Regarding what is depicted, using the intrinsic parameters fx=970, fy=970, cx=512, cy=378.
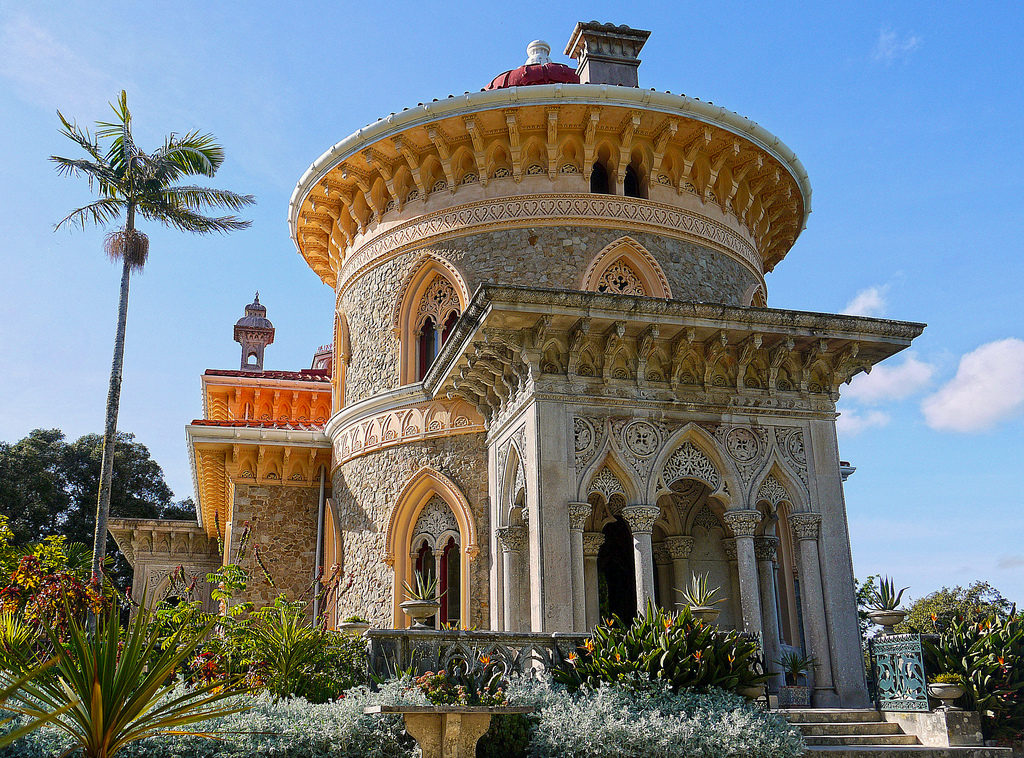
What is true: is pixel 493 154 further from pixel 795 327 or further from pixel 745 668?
pixel 745 668

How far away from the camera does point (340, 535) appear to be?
1620 centimetres

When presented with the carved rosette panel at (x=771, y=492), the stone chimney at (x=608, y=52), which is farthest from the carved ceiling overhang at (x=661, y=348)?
the stone chimney at (x=608, y=52)

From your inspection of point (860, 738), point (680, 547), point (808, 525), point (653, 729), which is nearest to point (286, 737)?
point (653, 729)

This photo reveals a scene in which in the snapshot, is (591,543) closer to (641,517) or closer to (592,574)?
(592,574)

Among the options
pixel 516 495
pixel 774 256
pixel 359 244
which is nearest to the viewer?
pixel 516 495

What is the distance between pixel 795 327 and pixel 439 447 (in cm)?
558

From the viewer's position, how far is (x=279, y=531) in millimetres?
17531

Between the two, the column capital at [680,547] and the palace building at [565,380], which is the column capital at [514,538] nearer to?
the palace building at [565,380]

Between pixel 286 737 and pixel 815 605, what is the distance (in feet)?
23.0

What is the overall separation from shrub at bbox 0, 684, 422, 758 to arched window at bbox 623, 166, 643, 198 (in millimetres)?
10018

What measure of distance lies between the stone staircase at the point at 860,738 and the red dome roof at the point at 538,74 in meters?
11.5

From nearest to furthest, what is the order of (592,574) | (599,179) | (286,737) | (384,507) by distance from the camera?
(286,737), (592,574), (384,507), (599,179)

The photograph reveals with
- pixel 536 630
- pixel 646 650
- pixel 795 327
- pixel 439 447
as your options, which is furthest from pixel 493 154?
pixel 646 650

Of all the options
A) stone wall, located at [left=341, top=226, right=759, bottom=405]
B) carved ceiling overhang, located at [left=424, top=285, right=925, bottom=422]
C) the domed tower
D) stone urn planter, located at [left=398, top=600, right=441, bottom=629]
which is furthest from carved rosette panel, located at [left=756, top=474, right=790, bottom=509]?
stone urn planter, located at [left=398, top=600, right=441, bottom=629]
